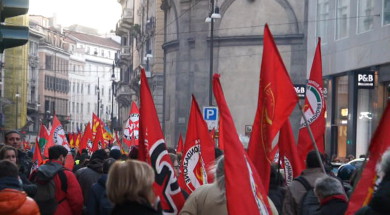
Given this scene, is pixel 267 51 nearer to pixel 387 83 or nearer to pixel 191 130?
pixel 191 130

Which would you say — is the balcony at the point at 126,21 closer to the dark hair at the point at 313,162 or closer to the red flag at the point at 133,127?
the red flag at the point at 133,127

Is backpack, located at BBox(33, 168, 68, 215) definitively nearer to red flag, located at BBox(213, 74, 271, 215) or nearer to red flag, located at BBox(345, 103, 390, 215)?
red flag, located at BBox(213, 74, 271, 215)

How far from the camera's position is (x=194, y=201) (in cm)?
745

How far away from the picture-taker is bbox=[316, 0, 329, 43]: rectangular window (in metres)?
34.4

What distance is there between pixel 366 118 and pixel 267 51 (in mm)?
22316

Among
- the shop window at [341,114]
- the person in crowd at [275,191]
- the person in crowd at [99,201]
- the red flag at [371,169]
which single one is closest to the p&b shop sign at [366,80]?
the shop window at [341,114]

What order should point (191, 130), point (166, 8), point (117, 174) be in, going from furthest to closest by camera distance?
point (166, 8)
point (191, 130)
point (117, 174)

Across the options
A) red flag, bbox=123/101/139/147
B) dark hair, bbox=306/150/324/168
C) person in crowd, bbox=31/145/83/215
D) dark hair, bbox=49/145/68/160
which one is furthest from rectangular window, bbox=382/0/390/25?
dark hair, bbox=306/150/324/168

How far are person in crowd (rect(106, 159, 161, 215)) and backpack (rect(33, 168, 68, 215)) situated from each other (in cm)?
467

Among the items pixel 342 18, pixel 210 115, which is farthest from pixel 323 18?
pixel 210 115

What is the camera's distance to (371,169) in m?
7.03

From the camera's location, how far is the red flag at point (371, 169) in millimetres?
7004

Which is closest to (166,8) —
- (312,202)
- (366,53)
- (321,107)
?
(366,53)

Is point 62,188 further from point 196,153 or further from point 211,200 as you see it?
point 211,200
